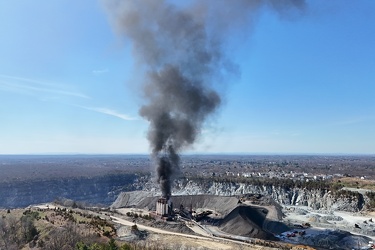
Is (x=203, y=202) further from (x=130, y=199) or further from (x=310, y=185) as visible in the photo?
(x=310, y=185)

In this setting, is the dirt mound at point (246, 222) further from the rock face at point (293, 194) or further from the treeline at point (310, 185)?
the treeline at point (310, 185)

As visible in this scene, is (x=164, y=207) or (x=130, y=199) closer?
(x=164, y=207)

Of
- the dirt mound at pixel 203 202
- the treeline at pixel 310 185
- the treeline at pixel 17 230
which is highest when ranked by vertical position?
the treeline at pixel 310 185

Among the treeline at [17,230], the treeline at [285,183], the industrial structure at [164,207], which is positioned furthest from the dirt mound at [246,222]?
the treeline at [285,183]

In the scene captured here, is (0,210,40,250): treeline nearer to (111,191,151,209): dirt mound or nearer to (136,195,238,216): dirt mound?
(136,195,238,216): dirt mound

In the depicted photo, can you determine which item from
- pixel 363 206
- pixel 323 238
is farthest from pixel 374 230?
pixel 363 206

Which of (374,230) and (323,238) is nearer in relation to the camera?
(323,238)

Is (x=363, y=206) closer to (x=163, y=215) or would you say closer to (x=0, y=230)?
(x=163, y=215)

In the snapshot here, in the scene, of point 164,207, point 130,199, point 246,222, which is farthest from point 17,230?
point 246,222
